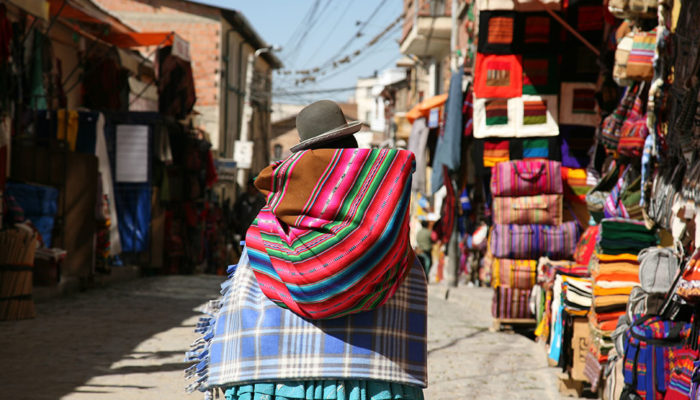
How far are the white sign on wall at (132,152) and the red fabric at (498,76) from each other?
24.6 ft

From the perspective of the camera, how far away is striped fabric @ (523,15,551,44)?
32.8 ft

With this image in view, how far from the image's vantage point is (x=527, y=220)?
32.4 ft

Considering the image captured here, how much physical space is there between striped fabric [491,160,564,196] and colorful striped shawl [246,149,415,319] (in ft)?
23.1

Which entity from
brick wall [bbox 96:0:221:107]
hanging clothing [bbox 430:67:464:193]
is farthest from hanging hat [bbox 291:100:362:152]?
brick wall [bbox 96:0:221:107]

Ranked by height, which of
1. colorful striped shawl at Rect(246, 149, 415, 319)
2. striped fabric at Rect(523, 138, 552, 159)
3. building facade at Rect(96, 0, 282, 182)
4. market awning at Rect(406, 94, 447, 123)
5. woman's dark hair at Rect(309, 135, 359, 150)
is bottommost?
colorful striped shawl at Rect(246, 149, 415, 319)

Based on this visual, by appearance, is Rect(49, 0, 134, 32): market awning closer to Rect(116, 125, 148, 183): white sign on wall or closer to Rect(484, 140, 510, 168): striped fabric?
Rect(116, 125, 148, 183): white sign on wall

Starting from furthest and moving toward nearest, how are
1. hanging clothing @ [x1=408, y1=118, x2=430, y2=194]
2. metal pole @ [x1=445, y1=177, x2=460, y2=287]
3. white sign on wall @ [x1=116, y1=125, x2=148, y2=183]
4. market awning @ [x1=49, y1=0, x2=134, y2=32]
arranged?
metal pole @ [x1=445, y1=177, x2=460, y2=287], white sign on wall @ [x1=116, y1=125, x2=148, y2=183], hanging clothing @ [x1=408, y1=118, x2=430, y2=194], market awning @ [x1=49, y1=0, x2=134, y2=32]

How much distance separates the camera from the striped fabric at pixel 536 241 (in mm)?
9766

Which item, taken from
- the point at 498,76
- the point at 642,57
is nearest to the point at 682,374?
the point at 642,57

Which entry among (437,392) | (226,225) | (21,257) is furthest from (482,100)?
(226,225)

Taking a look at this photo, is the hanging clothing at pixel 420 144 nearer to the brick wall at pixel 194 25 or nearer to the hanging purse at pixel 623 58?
the hanging purse at pixel 623 58

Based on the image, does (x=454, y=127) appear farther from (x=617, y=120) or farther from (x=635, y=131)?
(x=635, y=131)

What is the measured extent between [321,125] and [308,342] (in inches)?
27.6

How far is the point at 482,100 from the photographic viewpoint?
10.1m
